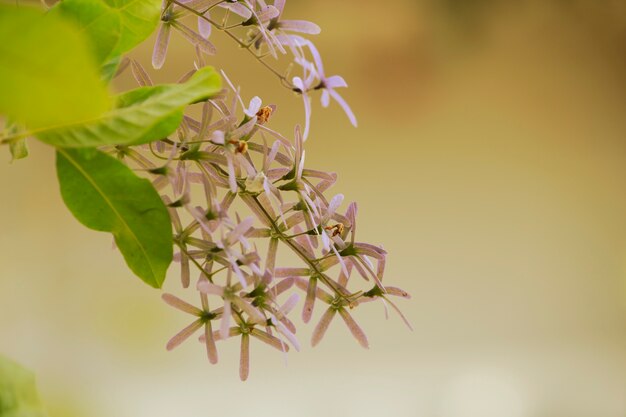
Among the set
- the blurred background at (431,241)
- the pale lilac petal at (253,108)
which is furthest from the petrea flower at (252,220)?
the blurred background at (431,241)

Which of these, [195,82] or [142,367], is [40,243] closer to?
[142,367]

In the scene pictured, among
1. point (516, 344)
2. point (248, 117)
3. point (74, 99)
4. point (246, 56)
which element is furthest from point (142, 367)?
point (74, 99)

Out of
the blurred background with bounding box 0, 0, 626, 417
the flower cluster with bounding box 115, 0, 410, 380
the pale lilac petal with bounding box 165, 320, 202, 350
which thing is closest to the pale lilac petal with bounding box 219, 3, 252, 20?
the flower cluster with bounding box 115, 0, 410, 380

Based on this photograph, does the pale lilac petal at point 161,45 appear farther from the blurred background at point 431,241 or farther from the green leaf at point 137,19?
the blurred background at point 431,241

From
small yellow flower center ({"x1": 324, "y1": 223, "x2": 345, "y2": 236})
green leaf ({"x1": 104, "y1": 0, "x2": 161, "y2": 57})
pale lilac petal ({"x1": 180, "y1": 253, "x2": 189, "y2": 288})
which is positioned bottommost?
pale lilac petal ({"x1": 180, "y1": 253, "x2": 189, "y2": 288})

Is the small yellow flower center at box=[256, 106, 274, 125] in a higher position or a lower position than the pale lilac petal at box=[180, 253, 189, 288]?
higher

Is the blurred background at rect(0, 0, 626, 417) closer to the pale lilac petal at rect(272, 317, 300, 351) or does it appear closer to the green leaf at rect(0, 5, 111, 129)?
the pale lilac petal at rect(272, 317, 300, 351)

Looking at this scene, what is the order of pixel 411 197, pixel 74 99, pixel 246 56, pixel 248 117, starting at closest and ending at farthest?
1. pixel 74 99
2. pixel 248 117
3. pixel 246 56
4. pixel 411 197
